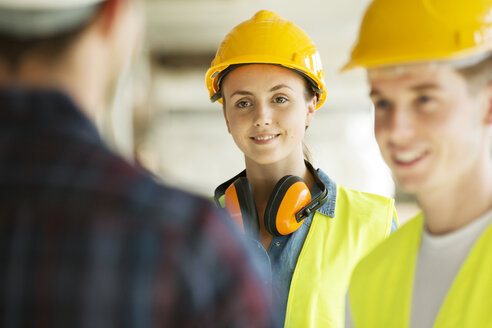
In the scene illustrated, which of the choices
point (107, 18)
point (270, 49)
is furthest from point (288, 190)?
point (107, 18)

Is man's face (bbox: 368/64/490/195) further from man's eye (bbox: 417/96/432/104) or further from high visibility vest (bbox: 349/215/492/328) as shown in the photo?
high visibility vest (bbox: 349/215/492/328)

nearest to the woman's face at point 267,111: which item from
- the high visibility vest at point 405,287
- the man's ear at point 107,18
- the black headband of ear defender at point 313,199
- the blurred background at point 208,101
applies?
the black headband of ear defender at point 313,199

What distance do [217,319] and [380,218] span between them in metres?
1.84

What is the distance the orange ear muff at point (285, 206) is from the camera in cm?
261

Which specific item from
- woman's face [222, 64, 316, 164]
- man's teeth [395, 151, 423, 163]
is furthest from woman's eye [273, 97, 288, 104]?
man's teeth [395, 151, 423, 163]

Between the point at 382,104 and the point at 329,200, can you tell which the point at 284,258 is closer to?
the point at 329,200

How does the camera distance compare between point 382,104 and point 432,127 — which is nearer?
point 432,127

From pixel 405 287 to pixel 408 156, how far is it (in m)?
0.42

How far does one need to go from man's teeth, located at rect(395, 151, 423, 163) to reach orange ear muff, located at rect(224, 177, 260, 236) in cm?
116

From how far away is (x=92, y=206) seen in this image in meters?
1.03

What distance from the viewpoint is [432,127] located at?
1.61m

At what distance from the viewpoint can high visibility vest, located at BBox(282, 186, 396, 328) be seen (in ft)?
8.05

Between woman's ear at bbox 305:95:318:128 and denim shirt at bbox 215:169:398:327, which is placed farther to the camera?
woman's ear at bbox 305:95:318:128

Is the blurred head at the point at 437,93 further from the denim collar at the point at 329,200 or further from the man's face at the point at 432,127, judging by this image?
the denim collar at the point at 329,200
